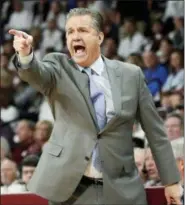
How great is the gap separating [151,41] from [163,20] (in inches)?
13.9

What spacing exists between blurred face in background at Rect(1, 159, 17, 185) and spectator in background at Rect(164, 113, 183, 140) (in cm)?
119

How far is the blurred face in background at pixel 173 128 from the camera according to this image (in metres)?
5.56

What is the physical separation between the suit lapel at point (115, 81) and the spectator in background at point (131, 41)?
186 inches

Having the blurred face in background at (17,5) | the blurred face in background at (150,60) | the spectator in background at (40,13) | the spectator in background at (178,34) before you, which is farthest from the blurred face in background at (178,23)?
A: the blurred face in background at (17,5)

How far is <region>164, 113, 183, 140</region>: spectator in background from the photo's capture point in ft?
18.3

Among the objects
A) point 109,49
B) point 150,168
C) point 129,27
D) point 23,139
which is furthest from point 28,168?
point 129,27

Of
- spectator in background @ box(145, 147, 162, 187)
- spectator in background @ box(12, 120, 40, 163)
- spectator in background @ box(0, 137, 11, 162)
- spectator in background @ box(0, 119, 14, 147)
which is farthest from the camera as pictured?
spectator in background @ box(0, 119, 14, 147)

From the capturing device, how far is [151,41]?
25.8ft

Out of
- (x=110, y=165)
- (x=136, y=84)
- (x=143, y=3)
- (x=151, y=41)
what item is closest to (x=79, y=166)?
(x=110, y=165)

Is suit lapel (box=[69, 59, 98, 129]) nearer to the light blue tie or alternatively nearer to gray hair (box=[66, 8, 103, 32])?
the light blue tie

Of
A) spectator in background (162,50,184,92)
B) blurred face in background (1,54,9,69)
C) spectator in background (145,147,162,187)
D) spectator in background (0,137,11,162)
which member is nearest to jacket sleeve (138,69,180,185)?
spectator in background (145,147,162,187)

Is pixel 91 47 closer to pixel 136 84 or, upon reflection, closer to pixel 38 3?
pixel 136 84

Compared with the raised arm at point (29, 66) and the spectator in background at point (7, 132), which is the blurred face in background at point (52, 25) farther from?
the raised arm at point (29, 66)

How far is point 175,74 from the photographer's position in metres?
6.95
